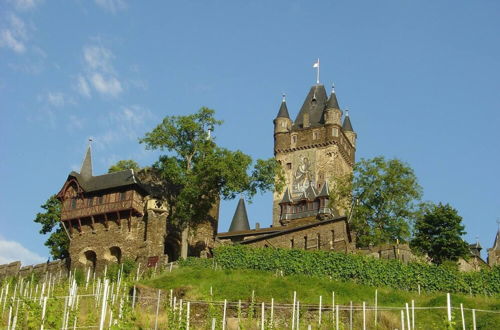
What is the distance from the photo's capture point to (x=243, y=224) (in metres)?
61.6

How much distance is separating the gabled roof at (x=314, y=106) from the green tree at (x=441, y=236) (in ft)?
79.7

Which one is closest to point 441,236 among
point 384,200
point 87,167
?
point 384,200

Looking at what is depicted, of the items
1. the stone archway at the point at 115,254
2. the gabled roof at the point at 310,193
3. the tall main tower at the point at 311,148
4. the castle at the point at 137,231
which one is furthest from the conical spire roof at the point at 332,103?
the stone archway at the point at 115,254

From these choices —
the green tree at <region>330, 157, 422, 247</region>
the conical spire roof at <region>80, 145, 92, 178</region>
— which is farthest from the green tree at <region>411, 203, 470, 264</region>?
the conical spire roof at <region>80, 145, 92, 178</region>

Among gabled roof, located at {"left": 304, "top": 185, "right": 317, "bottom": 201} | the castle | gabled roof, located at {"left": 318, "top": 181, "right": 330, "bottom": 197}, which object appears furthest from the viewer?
gabled roof, located at {"left": 304, "top": 185, "right": 317, "bottom": 201}

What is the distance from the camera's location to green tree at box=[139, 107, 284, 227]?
137ft

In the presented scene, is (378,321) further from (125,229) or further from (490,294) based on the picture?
(125,229)

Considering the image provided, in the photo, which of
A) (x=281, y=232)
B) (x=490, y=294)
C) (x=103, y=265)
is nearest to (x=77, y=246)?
(x=103, y=265)

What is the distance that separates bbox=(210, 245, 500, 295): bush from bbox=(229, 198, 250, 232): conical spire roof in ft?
77.3

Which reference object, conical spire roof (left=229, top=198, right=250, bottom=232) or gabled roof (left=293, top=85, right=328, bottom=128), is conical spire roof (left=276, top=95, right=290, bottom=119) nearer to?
gabled roof (left=293, top=85, right=328, bottom=128)

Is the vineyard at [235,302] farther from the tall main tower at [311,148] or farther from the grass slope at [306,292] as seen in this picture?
the tall main tower at [311,148]

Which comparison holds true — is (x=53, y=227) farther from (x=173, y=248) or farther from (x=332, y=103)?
(x=332, y=103)

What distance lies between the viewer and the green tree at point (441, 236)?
4641 centimetres

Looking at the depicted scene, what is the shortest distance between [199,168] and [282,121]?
31.4m
